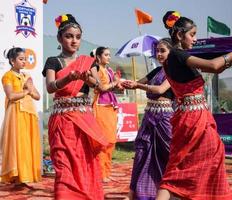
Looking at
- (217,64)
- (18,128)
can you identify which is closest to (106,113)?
(18,128)

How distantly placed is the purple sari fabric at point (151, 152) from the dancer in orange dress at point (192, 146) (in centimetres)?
95

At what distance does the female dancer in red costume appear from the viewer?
335 cm

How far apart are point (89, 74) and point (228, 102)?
8.04 meters

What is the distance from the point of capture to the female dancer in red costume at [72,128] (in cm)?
335

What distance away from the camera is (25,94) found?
17.6ft

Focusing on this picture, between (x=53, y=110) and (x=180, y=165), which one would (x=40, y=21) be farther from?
(x=180, y=165)

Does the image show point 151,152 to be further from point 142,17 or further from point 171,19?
point 142,17

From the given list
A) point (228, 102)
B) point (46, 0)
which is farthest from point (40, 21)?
point (228, 102)

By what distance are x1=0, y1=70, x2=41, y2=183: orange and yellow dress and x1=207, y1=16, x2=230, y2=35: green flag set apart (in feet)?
24.6

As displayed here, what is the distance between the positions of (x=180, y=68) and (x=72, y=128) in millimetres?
942

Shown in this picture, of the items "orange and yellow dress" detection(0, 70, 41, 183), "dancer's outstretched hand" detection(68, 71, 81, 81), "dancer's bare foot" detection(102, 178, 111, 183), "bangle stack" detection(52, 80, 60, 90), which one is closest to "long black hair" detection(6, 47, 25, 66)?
"orange and yellow dress" detection(0, 70, 41, 183)

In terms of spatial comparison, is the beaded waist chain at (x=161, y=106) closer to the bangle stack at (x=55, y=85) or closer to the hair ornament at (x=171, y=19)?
the hair ornament at (x=171, y=19)

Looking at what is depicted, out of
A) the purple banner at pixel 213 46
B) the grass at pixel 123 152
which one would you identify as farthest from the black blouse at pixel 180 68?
the purple banner at pixel 213 46

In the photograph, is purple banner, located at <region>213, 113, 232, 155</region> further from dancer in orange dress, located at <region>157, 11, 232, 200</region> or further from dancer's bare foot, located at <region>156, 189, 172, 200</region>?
dancer's bare foot, located at <region>156, 189, 172, 200</region>
